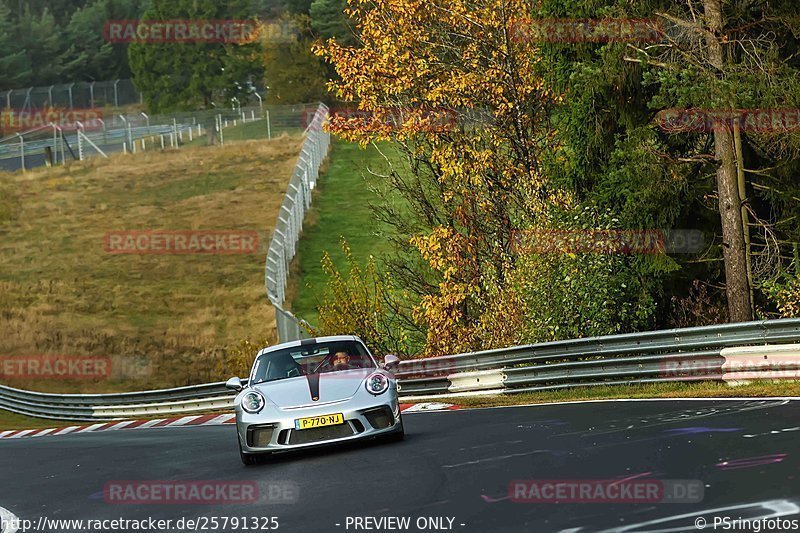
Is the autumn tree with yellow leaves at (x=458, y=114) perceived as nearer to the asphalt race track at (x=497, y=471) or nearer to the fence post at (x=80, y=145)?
the asphalt race track at (x=497, y=471)

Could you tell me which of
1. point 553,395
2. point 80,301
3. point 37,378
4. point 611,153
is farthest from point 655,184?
point 80,301

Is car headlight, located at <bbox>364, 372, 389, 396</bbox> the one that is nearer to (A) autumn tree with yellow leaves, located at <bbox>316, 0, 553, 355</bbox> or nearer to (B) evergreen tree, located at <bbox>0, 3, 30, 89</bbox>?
(A) autumn tree with yellow leaves, located at <bbox>316, 0, 553, 355</bbox>

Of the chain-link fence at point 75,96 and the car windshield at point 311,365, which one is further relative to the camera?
the chain-link fence at point 75,96

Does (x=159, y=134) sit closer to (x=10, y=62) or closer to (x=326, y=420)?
(x=10, y=62)

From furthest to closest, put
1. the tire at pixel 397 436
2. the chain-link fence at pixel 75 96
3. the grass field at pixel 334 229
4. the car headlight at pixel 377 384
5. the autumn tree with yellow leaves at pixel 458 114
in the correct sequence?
the chain-link fence at pixel 75 96 → the grass field at pixel 334 229 → the autumn tree with yellow leaves at pixel 458 114 → the tire at pixel 397 436 → the car headlight at pixel 377 384

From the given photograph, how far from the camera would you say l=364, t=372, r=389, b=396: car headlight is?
14.0 m

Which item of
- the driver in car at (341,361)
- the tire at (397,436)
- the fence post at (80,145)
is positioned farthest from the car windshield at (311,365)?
the fence post at (80,145)

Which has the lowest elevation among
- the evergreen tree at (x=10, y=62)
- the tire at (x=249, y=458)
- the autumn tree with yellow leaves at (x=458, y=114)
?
the tire at (x=249, y=458)

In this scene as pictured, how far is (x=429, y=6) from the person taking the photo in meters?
29.2

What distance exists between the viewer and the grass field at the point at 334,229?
49.1m

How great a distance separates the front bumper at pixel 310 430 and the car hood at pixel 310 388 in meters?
0.08

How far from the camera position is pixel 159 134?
92188 millimetres

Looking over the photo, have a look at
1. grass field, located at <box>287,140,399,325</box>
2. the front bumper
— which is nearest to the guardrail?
the front bumper

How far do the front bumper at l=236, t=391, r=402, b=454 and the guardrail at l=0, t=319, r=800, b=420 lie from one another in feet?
18.7
